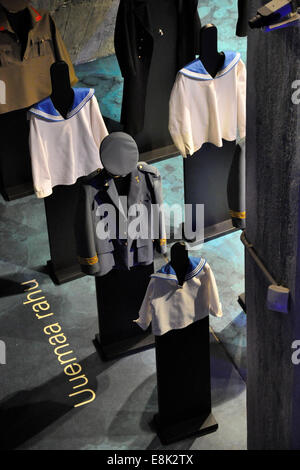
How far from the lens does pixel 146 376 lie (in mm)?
5129

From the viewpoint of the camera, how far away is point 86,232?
184 inches

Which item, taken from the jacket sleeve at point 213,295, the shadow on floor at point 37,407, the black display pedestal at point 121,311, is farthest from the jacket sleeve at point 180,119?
the shadow on floor at point 37,407

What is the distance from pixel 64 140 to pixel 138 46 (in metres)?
0.94

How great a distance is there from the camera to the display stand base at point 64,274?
6.01m

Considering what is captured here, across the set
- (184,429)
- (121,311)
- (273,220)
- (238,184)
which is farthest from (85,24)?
(273,220)

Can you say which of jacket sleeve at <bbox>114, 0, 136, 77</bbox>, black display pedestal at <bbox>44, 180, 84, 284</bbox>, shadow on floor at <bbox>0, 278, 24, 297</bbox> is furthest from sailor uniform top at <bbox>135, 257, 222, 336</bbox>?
jacket sleeve at <bbox>114, 0, 136, 77</bbox>

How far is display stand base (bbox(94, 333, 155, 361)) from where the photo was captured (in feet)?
17.4

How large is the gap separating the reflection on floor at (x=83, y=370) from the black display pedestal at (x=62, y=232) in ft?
0.32

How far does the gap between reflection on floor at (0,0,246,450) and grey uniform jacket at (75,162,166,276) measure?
80 centimetres

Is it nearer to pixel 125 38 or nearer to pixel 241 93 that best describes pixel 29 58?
pixel 125 38

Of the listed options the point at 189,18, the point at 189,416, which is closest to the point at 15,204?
the point at 189,18

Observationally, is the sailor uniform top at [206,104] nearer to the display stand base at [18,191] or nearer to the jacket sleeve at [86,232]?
the jacket sleeve at [86,232]

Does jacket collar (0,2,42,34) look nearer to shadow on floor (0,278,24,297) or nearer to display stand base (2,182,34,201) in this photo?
display stand base (2,182,34,201)

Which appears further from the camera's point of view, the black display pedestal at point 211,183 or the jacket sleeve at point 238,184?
the black display pedestal at point 211,183
